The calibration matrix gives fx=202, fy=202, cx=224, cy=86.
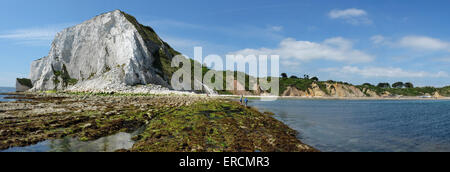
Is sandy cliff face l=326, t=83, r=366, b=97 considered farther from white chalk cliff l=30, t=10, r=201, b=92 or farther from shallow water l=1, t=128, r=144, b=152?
shallow water l=1, t=128, r=144, b=152

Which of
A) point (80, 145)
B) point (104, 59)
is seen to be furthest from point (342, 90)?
point (80, 145)

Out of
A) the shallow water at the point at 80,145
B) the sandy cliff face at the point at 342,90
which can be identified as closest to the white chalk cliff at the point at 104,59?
the shallow water at the point at 80,145

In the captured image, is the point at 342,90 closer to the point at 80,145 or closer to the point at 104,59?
the point at 104,59

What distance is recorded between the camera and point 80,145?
1033 centimetres

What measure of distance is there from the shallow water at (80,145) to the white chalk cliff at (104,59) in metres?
67.3

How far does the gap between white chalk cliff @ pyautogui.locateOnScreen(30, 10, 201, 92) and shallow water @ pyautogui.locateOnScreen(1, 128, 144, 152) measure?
67.3 metres

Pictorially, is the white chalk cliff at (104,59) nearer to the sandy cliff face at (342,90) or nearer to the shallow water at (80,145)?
the shallow water at (80,145)

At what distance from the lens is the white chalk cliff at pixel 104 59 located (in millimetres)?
78000

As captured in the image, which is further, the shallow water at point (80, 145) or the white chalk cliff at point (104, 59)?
the white chalk cliff at point (104, 59)

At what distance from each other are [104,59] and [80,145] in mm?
86558

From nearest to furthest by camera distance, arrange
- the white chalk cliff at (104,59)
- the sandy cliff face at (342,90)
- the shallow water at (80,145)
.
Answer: the shallow water at (80,145), the white chalk cliff at (104,59), the sandy cliff face at (342,90)

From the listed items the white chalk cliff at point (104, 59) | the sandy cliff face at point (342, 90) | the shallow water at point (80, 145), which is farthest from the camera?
the sandy cliff face at point (342, 90)
